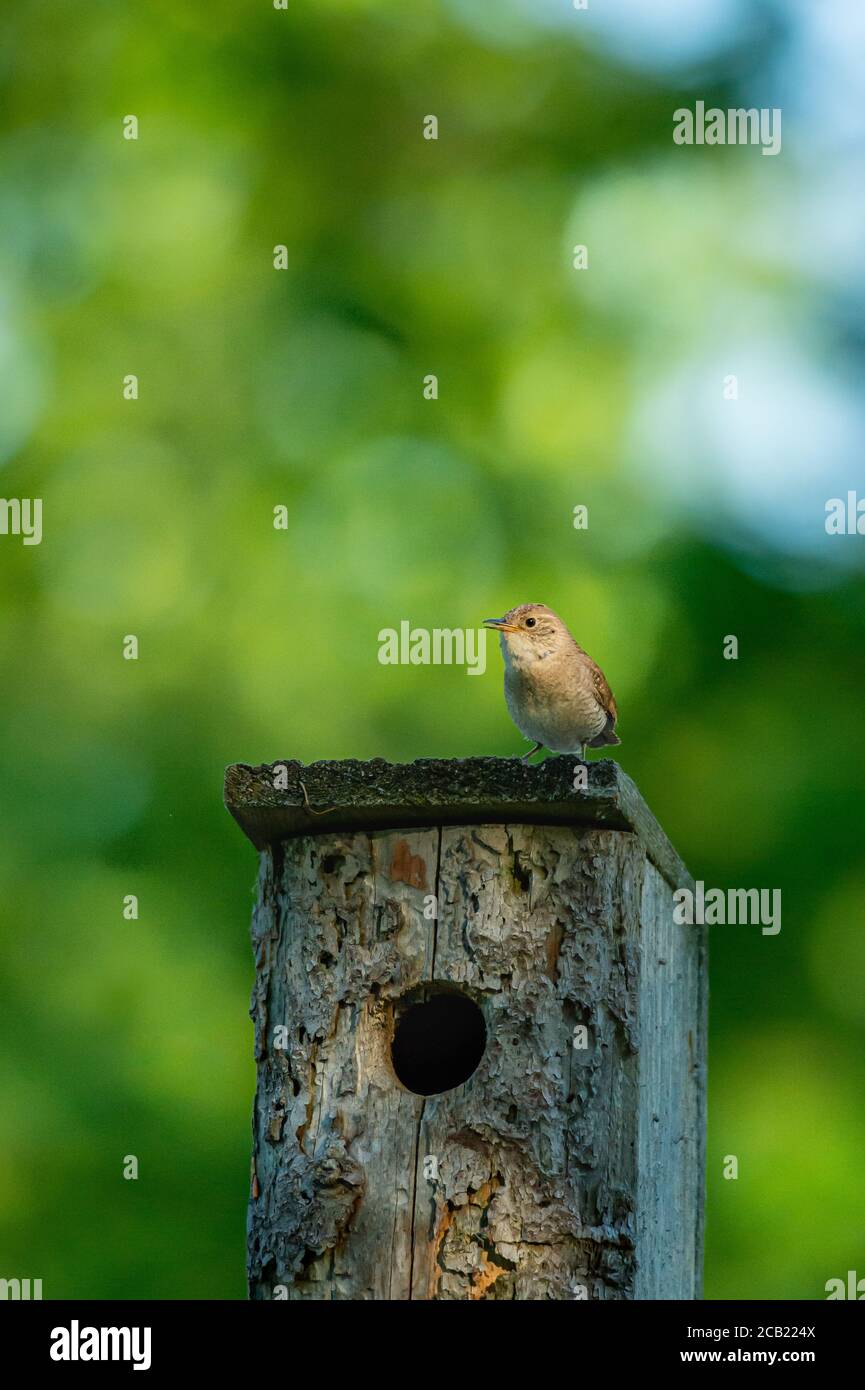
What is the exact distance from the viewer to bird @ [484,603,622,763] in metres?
5.13

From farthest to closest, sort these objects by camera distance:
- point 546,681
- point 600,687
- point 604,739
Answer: point 604,739
point 600,687
point 546,681

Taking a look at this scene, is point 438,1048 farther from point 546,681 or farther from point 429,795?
point 546,681

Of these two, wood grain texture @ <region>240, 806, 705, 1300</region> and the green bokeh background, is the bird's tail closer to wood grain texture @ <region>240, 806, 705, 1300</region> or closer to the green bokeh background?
wood grain texture @ <region>240, 806, 705, 1300</region>

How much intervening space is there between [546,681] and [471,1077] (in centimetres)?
157

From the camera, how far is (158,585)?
10625 mm

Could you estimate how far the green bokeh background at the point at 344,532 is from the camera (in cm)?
917

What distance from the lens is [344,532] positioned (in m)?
10.8

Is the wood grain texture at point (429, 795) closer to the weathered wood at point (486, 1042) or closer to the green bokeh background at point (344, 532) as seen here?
the weathered wood at point (486, 1042)

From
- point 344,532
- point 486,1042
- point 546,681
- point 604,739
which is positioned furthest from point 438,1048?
point 344,532

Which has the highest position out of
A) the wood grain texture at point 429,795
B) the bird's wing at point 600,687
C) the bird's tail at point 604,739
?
the bird's wing at point 600,687

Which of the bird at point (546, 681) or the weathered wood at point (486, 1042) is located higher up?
the bird at point (546, 681)

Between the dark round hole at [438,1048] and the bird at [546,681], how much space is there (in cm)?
108

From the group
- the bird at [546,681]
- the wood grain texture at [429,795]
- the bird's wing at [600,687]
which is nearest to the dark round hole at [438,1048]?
the wood grain texture at [429,795]

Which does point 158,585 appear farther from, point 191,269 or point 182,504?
point 191,269
